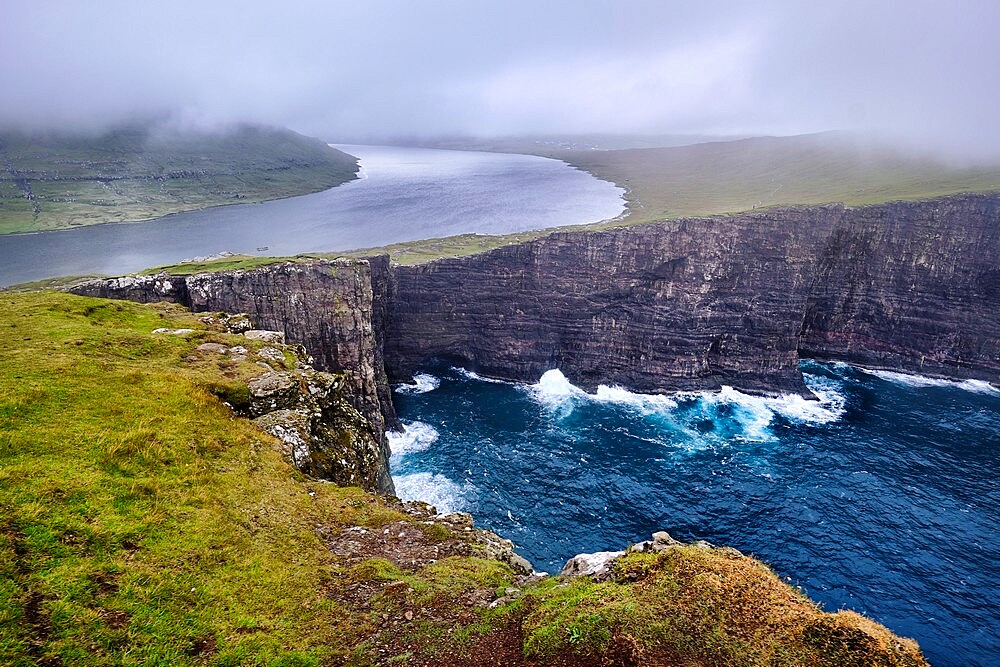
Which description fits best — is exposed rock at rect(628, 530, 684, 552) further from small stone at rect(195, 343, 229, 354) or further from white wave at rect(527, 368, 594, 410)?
white wave at rect(527, 368, 594, 410)

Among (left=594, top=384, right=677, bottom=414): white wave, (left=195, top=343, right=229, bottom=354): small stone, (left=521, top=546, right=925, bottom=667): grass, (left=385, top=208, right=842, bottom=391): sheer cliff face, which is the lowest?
(left=594, top=384, right=677, bottom=414): white wave

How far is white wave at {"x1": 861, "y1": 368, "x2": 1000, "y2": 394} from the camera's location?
3019 inches

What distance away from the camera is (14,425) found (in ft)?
45.2

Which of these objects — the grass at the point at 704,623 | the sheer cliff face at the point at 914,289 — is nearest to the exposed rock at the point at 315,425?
the grass at the point at 704,623

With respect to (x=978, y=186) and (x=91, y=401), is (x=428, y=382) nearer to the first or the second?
(x=91, y=401)

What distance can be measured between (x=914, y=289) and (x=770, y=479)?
59835mm

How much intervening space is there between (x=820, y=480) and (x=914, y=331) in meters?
51.3

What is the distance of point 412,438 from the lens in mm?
62219

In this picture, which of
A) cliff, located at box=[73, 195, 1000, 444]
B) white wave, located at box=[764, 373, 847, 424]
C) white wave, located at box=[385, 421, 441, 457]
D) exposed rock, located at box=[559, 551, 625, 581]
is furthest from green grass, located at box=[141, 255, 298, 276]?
white wave, located at box=[764, 373, 847, 424]

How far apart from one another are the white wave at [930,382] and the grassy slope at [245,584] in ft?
294

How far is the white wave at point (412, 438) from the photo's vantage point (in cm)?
5986

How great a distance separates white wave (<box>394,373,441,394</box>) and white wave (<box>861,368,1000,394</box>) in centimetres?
7600

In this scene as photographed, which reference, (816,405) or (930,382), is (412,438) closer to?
(816,405)

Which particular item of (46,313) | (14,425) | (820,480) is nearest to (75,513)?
(14,425)
